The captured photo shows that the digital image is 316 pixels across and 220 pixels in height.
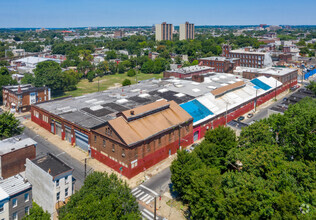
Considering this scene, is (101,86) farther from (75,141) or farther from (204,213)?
(204,213)

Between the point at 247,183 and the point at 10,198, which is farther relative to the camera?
the point at 10,198

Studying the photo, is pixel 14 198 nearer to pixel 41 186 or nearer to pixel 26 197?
Answer: pixel 26 197

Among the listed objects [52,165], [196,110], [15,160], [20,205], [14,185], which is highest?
[196,110]

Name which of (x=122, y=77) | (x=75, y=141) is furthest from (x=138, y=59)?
(x=75, y=141)

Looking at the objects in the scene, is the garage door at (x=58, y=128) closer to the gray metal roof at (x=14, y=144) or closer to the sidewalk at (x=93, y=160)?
the sidewalk at (x=93, y=160)

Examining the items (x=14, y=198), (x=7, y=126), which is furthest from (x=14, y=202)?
(x=7, y=126)

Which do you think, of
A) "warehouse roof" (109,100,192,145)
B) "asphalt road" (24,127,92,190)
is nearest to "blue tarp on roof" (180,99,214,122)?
"warehouse roof" (109,100,192,145)

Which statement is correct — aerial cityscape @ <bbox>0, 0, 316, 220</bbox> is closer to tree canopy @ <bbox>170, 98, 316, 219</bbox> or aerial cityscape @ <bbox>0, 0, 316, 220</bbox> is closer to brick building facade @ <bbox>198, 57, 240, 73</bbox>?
tree canopy @ <bbox>170, 98, 316, 219</bbox>
